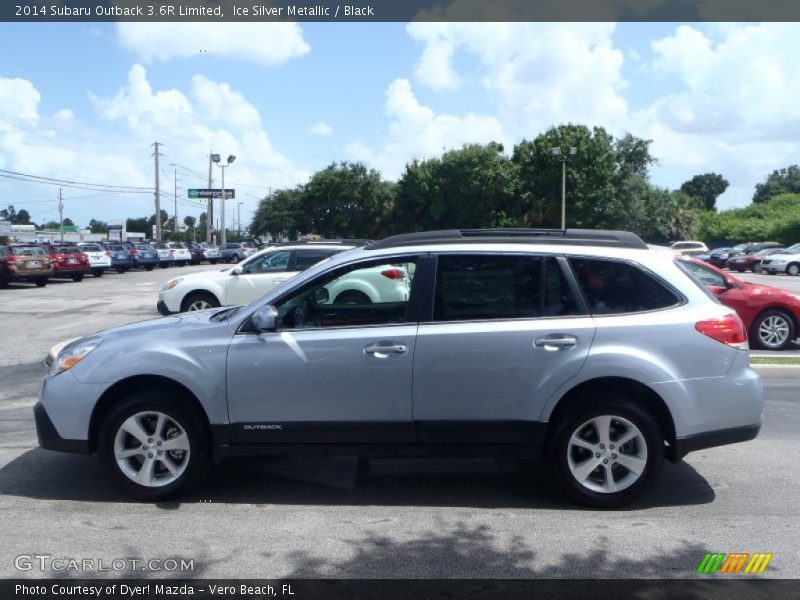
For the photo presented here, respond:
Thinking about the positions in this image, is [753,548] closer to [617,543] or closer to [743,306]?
[617,543]

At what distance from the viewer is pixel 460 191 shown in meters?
63.6

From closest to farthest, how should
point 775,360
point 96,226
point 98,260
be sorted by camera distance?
point 775,360, point 98,260, point 96,226

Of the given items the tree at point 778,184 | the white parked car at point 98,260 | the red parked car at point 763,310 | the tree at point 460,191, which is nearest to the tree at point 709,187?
the tree at point 778,184

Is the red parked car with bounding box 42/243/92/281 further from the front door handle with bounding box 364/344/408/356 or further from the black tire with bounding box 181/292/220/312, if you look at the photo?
the front door handle with bounding box 364/344/408/356

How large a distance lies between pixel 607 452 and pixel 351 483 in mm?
1936

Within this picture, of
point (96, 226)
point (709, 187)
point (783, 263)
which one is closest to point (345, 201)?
point (783, 263)

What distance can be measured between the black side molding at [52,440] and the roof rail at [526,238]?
2485mm

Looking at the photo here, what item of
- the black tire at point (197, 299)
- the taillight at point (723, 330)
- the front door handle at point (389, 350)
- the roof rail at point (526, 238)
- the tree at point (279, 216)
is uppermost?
the tree at point (279, 216)

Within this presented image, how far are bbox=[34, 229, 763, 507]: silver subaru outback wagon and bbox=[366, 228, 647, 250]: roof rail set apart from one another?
0.44 ft

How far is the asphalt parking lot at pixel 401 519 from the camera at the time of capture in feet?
14.9

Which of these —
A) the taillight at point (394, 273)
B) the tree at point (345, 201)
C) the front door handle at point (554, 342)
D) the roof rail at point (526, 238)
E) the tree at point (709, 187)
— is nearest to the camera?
the front door handle at point (554, 342)

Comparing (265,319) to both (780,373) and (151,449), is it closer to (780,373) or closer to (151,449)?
(151,449)

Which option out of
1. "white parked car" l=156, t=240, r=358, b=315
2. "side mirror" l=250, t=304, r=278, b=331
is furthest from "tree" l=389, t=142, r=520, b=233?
"side mirror" l=250, t=304, r=278, b=331

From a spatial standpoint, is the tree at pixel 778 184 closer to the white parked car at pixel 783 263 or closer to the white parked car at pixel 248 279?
the white parked car at pixel 783 263
